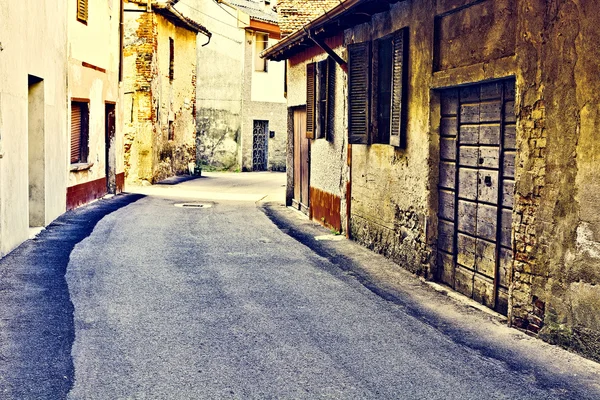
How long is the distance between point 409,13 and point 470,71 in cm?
222

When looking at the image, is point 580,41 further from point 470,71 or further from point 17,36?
point 17,36

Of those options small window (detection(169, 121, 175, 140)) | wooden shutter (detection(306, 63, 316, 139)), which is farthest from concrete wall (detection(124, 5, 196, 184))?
wooden shutter (detection(306, 63, 316, 139))

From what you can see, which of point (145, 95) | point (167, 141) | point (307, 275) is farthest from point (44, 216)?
point (167, 141)

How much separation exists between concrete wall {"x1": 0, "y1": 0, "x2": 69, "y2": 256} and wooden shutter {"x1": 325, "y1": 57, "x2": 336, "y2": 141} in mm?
4678

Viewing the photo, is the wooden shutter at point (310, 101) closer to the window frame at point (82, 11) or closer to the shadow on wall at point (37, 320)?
the window frame at point (82, 11)

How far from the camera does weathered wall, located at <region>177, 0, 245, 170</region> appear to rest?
3434 cm

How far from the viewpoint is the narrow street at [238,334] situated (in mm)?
5230

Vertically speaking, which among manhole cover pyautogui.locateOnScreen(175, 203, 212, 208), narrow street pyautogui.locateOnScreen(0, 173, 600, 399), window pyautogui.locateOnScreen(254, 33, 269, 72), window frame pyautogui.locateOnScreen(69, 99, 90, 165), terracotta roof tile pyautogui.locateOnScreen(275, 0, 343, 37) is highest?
window pyautogui.locateOnScreen(254, 33, 269, 72)

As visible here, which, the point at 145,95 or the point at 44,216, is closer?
the point at 44,216

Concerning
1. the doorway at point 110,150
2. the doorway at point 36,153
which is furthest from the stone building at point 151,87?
the doorway at point 36,153

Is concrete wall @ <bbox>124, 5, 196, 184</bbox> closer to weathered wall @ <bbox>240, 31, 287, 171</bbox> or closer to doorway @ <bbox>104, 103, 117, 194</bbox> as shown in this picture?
doorway @ <bbox>104, 103, 117, 194</bbox>

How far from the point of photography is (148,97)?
24047 mm

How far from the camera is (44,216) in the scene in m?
13.1

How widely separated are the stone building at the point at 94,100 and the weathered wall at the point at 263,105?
49.4 feet
